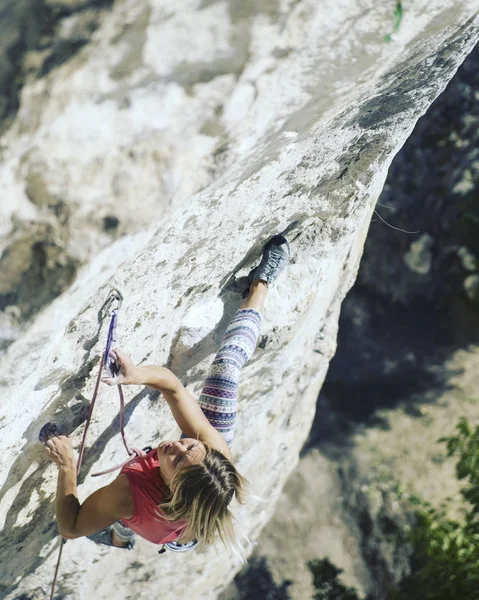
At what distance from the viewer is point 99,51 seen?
15.0ft

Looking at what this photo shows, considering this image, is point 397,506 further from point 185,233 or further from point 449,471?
point 185,233

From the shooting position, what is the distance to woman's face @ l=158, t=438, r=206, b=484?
197 cm

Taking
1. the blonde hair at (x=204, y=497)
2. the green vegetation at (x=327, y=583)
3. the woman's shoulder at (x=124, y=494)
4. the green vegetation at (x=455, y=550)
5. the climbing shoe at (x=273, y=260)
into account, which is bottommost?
the green vegetation at (x=327, y=583)

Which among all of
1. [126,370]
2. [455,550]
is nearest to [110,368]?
[126,370]

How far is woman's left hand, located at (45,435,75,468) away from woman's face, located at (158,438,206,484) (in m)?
0.39

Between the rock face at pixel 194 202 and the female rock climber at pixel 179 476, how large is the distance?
204 mm

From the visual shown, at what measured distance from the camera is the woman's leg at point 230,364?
2430 mm

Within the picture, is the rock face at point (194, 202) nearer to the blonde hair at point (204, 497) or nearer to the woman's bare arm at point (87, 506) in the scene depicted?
the woman's bare arm at point (87, 506)

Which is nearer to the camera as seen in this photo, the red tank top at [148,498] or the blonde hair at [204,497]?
the blonde hair at [204,497]

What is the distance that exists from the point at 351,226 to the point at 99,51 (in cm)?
314

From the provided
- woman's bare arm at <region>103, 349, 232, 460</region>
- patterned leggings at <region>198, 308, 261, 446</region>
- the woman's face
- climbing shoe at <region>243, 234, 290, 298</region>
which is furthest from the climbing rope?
climbing shoe at <region>243, 234, 290, 298</region>

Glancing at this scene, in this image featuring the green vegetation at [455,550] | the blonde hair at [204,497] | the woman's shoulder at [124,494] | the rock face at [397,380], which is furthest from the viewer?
the rock face at [397,380]

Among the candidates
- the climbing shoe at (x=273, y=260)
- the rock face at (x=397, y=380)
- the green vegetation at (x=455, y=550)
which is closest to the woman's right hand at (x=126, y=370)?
the climbing shoe at (x=273, y=260)

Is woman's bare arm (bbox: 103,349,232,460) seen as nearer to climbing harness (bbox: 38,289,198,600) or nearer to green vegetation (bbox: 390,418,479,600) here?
climbing harness (bbox: 38,289,198,600)
